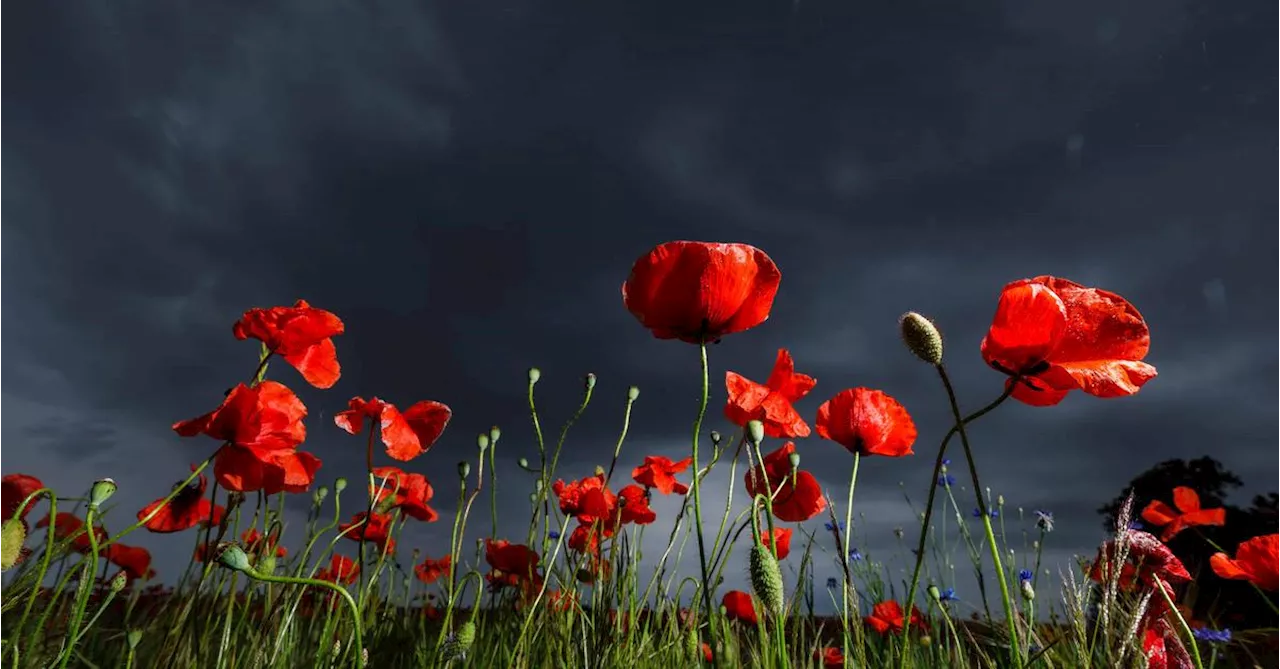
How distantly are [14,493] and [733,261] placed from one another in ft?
6.46

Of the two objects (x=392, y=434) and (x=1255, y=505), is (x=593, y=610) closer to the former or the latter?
(x=392, y=434)

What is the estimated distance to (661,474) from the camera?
2980 millimetres

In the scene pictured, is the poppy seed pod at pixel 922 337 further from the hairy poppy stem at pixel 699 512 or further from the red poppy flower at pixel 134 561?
the red poppy flower at pixel 134 561

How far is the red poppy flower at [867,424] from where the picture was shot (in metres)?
2.17

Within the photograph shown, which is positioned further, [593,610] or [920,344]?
[593,610]

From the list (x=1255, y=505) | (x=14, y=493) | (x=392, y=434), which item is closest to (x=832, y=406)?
(x=392, y=434)

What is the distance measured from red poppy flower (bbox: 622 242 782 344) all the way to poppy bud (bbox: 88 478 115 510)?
1064 mm

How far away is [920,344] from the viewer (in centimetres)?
139

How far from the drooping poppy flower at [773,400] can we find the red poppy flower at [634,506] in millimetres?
738

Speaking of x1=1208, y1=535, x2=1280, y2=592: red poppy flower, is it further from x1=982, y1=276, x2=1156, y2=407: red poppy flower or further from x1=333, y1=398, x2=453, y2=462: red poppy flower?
x1=333, y1=398, x2=453, y2=462: red poppy flower

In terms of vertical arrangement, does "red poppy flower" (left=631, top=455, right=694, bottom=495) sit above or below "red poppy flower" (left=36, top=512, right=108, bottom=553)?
above

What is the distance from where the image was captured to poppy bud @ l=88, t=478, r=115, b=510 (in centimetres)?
156

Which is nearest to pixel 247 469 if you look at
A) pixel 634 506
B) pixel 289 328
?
pixel 289 328

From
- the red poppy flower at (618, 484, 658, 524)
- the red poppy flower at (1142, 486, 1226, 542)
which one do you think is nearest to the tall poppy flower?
the red poppy flower at (618, 484, 658, 524)
